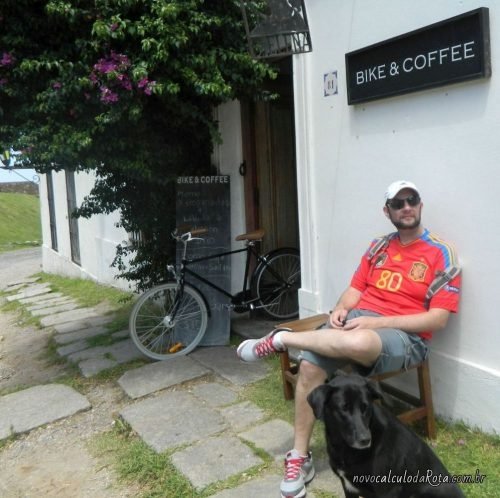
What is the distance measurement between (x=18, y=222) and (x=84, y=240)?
1915 centimetres

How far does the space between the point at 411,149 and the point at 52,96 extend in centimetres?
244

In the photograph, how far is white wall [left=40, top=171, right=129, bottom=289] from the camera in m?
8.23

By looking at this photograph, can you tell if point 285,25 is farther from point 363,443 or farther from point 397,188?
point 363,443

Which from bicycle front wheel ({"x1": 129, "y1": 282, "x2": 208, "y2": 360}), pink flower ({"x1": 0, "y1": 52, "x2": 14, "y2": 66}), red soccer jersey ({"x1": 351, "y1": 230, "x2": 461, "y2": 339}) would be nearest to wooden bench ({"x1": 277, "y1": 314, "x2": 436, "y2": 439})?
red soccer jersey ({"x1": 351, "y1": 230, "x2": 461, "y2": 339})

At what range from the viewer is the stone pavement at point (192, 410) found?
2.72 metres

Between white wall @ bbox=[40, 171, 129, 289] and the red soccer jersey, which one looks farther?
white wall @ bbox=[40, 171, 129, 289]

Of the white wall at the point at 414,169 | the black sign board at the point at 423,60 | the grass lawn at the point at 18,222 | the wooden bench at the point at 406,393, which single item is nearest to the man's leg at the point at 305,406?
the wooden bench at the point at 406,393

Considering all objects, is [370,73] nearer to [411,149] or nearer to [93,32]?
[411,149]

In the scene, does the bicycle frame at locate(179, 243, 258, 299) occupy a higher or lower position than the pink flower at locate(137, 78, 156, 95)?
lower

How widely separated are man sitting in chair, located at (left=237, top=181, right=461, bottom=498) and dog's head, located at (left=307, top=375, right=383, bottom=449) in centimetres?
34

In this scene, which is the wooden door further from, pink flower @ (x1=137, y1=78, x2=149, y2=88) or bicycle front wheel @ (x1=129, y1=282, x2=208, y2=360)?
pink flower @ (x1=137, y1=78, x2=149, y2=88)

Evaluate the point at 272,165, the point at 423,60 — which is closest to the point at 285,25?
the point at 423,60

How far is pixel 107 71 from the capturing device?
3.53 m

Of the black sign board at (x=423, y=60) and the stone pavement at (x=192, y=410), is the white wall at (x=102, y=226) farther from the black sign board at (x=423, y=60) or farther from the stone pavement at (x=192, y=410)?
the black sign board at (x=423, y=60)
